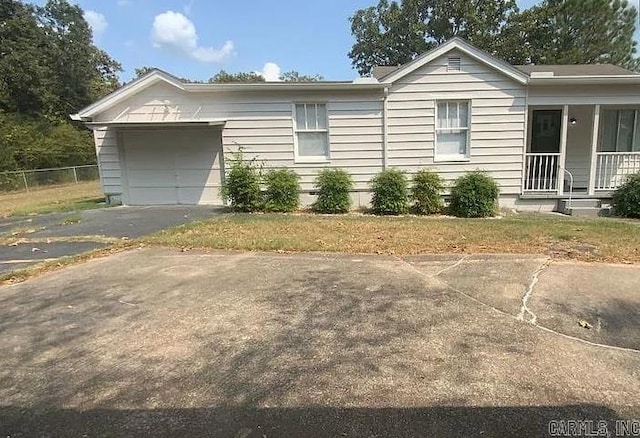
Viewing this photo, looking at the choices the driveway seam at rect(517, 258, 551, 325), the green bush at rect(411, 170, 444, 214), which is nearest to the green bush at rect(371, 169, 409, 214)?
the green bush at rect(411, 170, 444, 214)

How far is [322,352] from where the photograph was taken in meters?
3.33

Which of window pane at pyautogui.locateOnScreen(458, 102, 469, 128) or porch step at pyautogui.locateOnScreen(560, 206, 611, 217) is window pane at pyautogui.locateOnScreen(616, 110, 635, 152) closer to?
porch step at pyautogui.locateOnScreen(560, 206, 611, 217)

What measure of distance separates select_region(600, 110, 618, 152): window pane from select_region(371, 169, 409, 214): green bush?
6.59m

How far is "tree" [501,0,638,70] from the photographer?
27.8 m

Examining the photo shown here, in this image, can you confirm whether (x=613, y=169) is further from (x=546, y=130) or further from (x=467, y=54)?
(x=467, y=54)

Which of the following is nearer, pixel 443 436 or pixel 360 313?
pixel 443 436

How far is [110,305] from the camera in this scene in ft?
14.6

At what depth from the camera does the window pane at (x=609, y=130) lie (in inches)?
484

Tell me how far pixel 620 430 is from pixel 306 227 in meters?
6.58

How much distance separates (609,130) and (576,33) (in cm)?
2209

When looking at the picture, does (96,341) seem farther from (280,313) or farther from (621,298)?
(621,298)

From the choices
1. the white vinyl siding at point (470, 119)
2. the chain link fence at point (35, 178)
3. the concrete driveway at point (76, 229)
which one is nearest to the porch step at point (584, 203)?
the white vinyl siding at point (470, 119)

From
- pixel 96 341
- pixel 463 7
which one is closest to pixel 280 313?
pixel 96 341

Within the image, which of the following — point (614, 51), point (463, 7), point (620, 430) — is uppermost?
point (463, 7)
